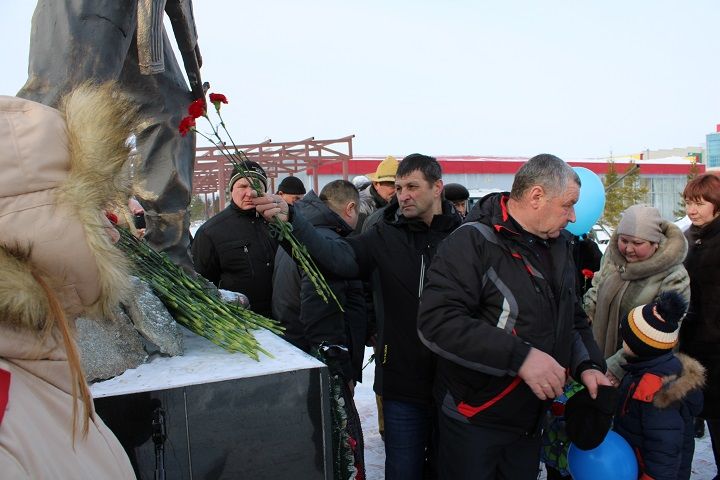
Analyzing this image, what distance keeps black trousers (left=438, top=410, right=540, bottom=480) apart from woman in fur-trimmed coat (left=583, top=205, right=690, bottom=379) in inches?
37.6

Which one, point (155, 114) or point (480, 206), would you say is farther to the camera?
point (155, 114)

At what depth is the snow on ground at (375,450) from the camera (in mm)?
3773

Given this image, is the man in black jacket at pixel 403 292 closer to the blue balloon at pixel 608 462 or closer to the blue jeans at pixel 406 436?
the blue jeans at pixel 406 436

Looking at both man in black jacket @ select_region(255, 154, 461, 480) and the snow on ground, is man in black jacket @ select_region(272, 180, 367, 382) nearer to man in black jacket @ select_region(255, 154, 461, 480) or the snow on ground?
man in black jacket @ select_region(255, 154, 461, 480)

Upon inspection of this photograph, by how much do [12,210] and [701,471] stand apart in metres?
4.29

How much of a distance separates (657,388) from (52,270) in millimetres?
2609

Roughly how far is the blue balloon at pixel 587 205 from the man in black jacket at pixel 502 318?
85.8 inches

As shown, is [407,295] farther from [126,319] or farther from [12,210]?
[12,210]

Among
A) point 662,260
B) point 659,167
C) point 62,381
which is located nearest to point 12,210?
point 62,381

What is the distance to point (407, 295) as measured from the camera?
2.72 meters

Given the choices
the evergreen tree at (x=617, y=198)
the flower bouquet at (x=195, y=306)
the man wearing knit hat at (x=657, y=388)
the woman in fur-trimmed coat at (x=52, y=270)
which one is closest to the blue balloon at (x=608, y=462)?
the man wearing knit hat at (x=657, y=388)

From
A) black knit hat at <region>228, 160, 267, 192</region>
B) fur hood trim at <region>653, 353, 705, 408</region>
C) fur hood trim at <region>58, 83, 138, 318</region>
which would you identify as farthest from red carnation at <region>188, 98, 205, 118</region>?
fur hood trim at <region>653, 353, 705, 408</region>

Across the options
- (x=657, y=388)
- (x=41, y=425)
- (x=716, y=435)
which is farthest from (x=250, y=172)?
(x=716, y=435)

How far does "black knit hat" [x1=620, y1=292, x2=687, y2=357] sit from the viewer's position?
2.59 meters
